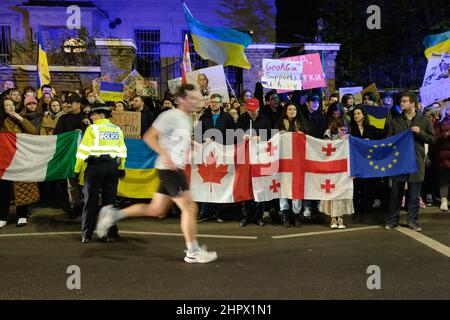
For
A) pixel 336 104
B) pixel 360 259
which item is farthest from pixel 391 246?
pixel 336 104

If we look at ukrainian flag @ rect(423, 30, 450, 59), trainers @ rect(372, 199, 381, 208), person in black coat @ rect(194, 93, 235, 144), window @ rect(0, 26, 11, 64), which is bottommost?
trainers @ rect(372, 199, 381, 208)

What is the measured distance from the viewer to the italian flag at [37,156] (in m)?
8.43

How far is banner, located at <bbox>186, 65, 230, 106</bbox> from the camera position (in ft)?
33.9

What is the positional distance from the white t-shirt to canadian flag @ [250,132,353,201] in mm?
2648

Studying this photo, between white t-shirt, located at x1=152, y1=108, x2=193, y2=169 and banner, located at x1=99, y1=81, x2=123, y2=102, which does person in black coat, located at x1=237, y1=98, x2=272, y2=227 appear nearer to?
white t-shirt, located at x1=152, y1=108, x2=193, y2=169

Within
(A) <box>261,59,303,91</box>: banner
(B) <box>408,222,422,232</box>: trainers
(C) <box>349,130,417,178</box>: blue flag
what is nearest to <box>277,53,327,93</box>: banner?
(A) <box>261,59,303,91</box>: banner

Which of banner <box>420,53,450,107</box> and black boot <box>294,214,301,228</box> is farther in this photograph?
banner <box>420,53,450,107</box>

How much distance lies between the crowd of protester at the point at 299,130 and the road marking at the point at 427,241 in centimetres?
22

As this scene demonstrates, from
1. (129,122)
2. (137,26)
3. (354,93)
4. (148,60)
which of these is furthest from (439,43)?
(137,26)

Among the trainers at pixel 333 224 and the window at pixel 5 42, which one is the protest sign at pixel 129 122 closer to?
the trainers at pixel 333 224

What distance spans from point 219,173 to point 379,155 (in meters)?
2.65

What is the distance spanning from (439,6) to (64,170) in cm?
Answer: 1825

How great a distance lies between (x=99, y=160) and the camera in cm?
691

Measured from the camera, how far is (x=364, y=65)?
2100 centimetres
